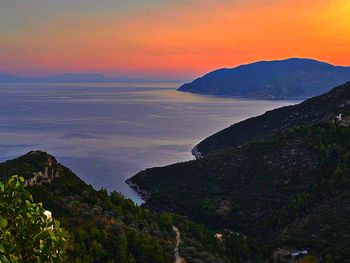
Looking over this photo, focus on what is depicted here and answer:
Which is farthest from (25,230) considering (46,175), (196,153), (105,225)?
(196,153)

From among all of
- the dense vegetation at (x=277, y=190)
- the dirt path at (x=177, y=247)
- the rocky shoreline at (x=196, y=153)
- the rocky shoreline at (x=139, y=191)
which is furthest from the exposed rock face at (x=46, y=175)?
the rocky shoreline at (x=196, y=153)

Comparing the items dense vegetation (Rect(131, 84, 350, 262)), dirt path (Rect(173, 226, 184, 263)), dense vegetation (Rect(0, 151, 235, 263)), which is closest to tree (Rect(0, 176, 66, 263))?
dense vegetation (Rect(0, 151, 235, 263))

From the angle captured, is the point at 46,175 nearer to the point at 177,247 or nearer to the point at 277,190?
the point at 177,247

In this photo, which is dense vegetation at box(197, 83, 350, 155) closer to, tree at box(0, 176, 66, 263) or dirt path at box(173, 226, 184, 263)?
dirt path at box(173, 226, 184, 263)

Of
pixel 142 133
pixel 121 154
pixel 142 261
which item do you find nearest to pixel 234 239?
pixel 142 261

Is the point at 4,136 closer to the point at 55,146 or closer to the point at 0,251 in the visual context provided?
the point at 55,146

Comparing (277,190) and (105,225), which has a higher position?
(105,225)

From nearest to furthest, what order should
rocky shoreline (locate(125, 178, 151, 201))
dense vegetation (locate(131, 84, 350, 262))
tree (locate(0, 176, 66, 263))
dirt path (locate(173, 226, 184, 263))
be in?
tree (locate(0, 176, 66, 263)) → dirt path (locate(173, 226, 184, 263)) → dense vegetation (locate(131, 84, 350, 262)) → rocky shoreline (locate(125, 178, 151, 201))
